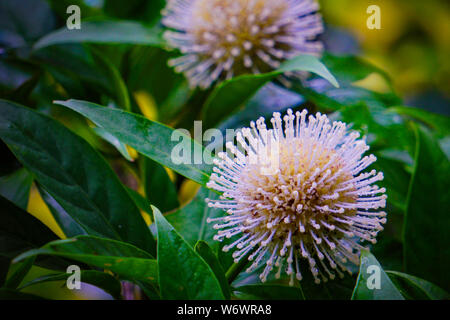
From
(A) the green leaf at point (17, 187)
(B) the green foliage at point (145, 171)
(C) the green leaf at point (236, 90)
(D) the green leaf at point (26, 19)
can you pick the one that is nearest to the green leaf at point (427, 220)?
(B) the green foliage at point (145, 171)

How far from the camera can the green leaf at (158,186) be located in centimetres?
90

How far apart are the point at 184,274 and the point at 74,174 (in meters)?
0.28

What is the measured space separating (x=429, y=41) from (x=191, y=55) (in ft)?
5.95

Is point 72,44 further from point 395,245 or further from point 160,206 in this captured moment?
point 395,245

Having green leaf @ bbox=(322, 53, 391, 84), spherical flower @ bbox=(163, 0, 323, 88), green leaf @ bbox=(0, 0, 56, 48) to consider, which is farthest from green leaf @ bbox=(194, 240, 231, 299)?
green leaf @ bbox=(0, 0, 56, 48)

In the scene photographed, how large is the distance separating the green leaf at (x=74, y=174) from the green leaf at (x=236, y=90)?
0.32m

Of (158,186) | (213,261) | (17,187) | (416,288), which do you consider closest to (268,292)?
(213,261)

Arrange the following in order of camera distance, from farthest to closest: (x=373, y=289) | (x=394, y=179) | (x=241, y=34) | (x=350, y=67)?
1. (x=350, y=67)
2. (x=241, y=34)
3. (x=394, y=179)
4. (x=373, y=289)

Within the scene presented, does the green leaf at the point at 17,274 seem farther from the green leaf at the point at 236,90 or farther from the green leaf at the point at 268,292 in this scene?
the green leaf at the point at 236,90

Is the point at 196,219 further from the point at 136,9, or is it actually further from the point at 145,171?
the point at 136,9

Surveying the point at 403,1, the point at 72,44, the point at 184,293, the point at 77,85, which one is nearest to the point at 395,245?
the point at 184,293

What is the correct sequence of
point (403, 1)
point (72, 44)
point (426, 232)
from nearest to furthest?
point (426, 232) → point (72, 44) → point (403, 1)

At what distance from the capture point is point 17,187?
2.74ft
